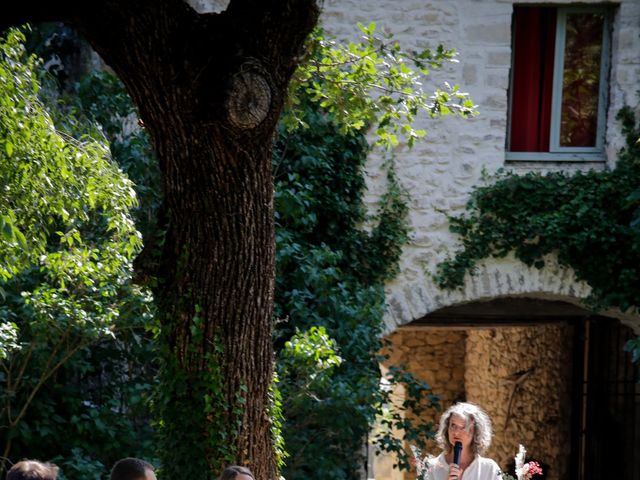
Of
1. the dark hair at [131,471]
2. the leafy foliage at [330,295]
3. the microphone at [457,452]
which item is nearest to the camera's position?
the dark hair at [131,471]

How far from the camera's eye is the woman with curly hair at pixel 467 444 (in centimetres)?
607

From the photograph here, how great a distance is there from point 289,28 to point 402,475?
10356mm

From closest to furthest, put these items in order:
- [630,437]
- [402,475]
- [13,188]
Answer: [13,188] → [630,437] → [402,475]

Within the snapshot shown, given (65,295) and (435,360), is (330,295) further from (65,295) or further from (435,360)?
(435,360)

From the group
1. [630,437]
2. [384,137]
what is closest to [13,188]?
[384,137]

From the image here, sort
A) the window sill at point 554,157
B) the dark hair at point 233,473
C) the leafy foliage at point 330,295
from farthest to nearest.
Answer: the window sill at point 554,157, the leafy foliage at point 330,295, the dark hair at point 233,473

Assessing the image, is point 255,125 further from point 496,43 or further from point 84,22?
point 496,43

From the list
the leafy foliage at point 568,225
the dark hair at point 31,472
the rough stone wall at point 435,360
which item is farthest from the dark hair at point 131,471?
the rough stone wall at point 435,360

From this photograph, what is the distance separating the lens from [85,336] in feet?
23.2

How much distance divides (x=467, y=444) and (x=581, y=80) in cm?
419

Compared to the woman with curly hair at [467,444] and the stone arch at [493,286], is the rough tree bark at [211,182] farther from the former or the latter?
the stone arch at [493,286]

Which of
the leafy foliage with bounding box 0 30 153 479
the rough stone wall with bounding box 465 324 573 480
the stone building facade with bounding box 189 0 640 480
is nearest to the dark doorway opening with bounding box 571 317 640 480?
the rough stone wall with bounding box 465 324 573 480

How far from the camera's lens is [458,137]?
29.4 feet

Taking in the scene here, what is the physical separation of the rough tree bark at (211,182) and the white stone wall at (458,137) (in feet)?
13.0
